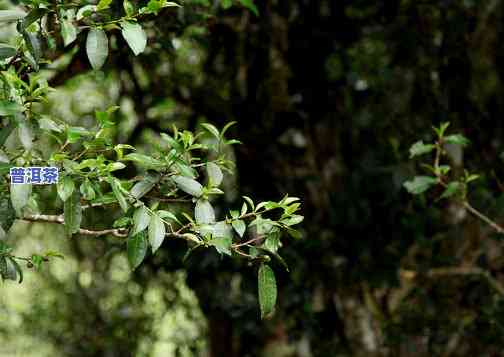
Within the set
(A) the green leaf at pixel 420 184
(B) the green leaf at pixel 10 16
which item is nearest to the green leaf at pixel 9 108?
(B) the green leaf at pixel 10 16

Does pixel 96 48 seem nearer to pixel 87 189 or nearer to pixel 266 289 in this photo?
pixel 87 189

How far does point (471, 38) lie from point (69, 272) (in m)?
2.80

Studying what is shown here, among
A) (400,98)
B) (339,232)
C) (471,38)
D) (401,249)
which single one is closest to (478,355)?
(401,249)

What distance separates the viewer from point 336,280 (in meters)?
2.76

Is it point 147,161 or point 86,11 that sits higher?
point 86,11

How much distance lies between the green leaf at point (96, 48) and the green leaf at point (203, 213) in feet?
0.76

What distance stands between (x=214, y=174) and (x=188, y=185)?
5 cm

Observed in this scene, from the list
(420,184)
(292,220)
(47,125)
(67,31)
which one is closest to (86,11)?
(67,31)

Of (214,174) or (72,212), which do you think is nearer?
(72,212)

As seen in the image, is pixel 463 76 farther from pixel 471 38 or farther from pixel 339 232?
pixel 339 232

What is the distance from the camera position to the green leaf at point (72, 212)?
0.96 m

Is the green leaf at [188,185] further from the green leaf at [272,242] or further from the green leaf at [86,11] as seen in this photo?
the green leaf at [86,11]

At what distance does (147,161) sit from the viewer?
1023 millimetres

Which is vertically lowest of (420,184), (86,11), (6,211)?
(420,184)
